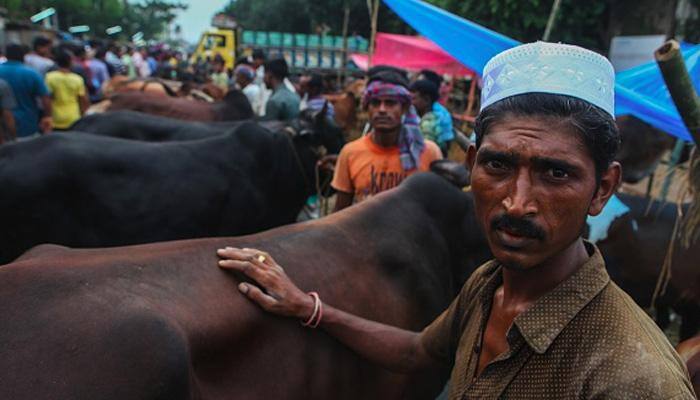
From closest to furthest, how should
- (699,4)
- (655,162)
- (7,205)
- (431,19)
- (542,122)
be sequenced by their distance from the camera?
(542,122) → (7,205) → (431,19) → (655,162) → (699,4)

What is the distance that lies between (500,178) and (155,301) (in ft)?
3.52

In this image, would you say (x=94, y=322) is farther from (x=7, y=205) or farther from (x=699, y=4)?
(x=699, y=4)

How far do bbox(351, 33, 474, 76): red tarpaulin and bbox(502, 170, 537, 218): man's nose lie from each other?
11890 millimetres

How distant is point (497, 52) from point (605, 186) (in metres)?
3.71

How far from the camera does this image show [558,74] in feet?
4.04

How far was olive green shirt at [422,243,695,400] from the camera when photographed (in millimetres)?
1071

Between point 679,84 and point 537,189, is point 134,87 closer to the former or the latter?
point 679,84

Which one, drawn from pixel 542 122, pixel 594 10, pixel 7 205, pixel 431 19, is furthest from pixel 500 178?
pixel 594 10

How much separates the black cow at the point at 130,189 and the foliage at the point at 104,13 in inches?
1532

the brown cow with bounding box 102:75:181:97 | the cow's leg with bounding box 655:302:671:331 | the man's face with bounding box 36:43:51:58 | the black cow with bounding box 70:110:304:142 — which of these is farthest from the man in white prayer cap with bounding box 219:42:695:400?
the man's face with bounding box 36:43:51:58

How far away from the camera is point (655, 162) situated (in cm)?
654

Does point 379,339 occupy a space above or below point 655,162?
above

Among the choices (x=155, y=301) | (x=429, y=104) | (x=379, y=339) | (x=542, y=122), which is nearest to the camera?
(x=542, y=122)

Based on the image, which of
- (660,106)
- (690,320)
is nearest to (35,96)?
(660,106)
